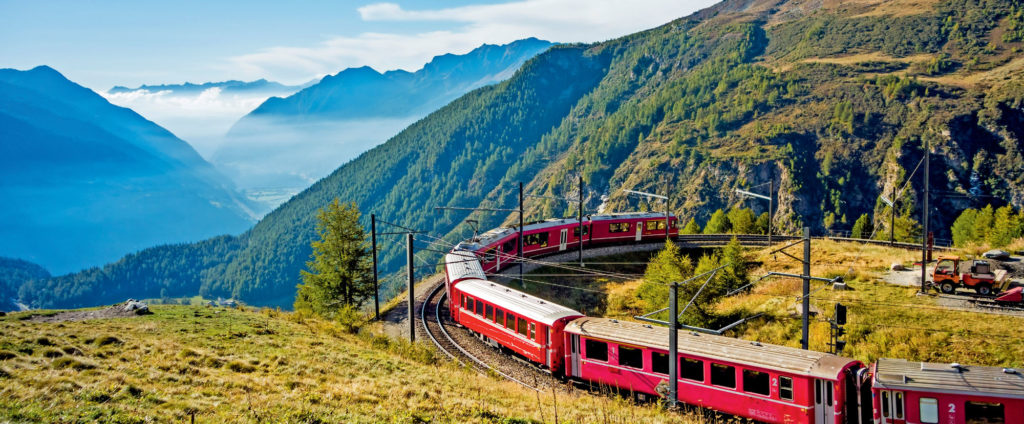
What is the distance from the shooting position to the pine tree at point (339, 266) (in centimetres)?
3681

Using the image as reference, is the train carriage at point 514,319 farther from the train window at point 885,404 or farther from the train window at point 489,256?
the train window at point 885,404

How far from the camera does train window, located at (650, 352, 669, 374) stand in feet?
63.1

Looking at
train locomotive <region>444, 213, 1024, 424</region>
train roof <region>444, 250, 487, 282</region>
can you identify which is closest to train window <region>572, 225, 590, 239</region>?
train roof <region>444, 250, 487, 282</region>

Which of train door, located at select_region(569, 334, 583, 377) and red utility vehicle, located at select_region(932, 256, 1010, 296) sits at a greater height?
red utility vehicle, located at select_region(932, 256, 1010, 296)

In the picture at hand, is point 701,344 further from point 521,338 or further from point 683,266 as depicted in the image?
point 683,266

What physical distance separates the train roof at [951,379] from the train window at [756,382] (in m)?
2.74

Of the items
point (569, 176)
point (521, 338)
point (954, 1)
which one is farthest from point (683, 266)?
point (954, 1)

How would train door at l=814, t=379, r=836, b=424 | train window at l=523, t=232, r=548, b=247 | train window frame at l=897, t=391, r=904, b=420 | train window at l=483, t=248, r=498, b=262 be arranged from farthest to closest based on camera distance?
train window at l=523, t=232, r=548, b=247 → train window at l=483, t=248, r=498, b=262 → train door at l=814, t=379, r=836, b=424 → train window frame at l=897, t=391, r=904, b=420

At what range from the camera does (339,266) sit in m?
37.3

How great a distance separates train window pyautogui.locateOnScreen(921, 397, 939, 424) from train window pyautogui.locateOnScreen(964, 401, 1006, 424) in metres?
0.62

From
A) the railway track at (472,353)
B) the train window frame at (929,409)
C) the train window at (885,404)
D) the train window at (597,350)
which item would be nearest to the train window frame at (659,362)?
the train window at (597,350)

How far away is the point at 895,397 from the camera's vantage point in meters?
15.5

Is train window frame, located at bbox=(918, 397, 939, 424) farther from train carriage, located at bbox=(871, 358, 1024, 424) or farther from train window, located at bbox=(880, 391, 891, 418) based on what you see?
train window, located at bbox=(880, 391, 891, 418)

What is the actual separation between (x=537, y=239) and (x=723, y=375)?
26990 mm
